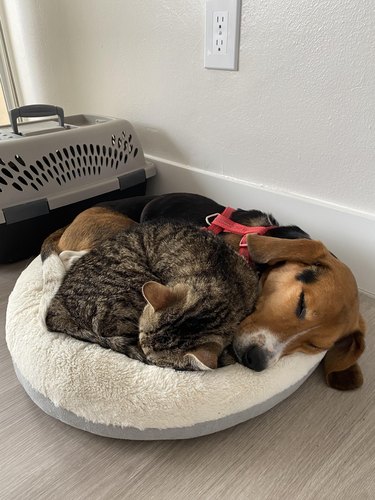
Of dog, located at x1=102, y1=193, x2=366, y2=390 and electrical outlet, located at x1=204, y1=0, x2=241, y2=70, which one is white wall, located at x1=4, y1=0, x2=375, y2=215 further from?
dog, located at x1=102, y1=193, x2=366, y2=390

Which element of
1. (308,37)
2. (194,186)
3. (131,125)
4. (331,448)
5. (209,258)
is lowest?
(331,448)

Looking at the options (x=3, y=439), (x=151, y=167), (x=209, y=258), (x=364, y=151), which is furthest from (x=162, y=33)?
(x=3, y=439)

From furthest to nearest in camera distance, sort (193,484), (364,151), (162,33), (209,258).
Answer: (162,33) < (364,151) < (209,258) < (193,484)

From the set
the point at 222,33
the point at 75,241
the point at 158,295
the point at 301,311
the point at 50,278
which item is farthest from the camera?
the point at 222,33

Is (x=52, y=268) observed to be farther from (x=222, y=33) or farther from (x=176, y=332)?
(x=222, y=33)

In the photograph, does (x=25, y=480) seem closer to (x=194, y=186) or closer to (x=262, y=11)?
(x=194, y=186)

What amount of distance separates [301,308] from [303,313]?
1cm

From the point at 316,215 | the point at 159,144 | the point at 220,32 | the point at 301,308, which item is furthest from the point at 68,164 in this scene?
the point at 301,308

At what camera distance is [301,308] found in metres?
0.95

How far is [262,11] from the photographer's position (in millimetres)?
1271

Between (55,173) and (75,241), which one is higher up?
(55,173)

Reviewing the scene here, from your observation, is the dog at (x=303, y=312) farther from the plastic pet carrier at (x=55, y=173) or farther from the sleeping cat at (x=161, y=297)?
the plastic pet carrier at (x=55, y=173)

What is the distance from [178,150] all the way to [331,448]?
1220mm

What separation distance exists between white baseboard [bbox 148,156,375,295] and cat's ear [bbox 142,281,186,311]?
0.67m
